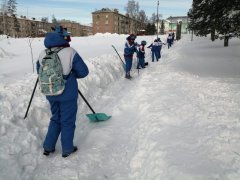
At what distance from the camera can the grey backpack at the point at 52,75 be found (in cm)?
407

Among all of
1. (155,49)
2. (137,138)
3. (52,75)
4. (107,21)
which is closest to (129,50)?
(155,49)

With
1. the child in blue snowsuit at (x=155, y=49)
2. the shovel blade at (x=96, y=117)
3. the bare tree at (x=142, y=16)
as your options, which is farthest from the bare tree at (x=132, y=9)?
the shovel blade at (x=96, y=117)

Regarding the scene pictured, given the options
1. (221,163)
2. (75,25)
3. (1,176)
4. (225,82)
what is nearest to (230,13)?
(225,82)

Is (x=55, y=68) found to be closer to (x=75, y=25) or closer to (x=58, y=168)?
(x=58, y=168)

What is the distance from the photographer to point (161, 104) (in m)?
6.29

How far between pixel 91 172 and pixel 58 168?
53 centimetres

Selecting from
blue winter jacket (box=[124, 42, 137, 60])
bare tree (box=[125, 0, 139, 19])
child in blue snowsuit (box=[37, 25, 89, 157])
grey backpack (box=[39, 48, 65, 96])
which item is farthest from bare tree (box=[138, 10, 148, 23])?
grey backpack (box=[39, 48, 65, 96])

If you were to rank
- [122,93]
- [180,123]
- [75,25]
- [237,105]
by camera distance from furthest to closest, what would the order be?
[75,25], [122,93], [237,105], [180,123]

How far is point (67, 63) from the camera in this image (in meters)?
4.14

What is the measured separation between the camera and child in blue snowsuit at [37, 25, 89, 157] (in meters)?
4.14

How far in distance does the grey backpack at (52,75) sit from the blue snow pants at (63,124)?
291 mm

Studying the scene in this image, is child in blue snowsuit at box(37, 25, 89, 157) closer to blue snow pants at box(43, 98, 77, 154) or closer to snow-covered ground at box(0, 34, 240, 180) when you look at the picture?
blue snow pants at box(43, 98, 77, 154)

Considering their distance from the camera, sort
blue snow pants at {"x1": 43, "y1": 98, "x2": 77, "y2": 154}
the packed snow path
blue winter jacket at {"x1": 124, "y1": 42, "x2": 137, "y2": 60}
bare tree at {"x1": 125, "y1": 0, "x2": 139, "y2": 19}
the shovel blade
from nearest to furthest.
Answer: the packed snow path
blue snow pants at {"x1": 43, "y1": 98, "x2": 77, "y2": 154}
the shovel blade
blue winter jacket at {"x1": 124, "y1": 42, "x2": 137, "y2": 60}
bare tree at {"x1": 125, "y1": 0, "x2": 139, "y2": 19}

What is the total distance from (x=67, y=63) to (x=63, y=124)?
1.01 m
